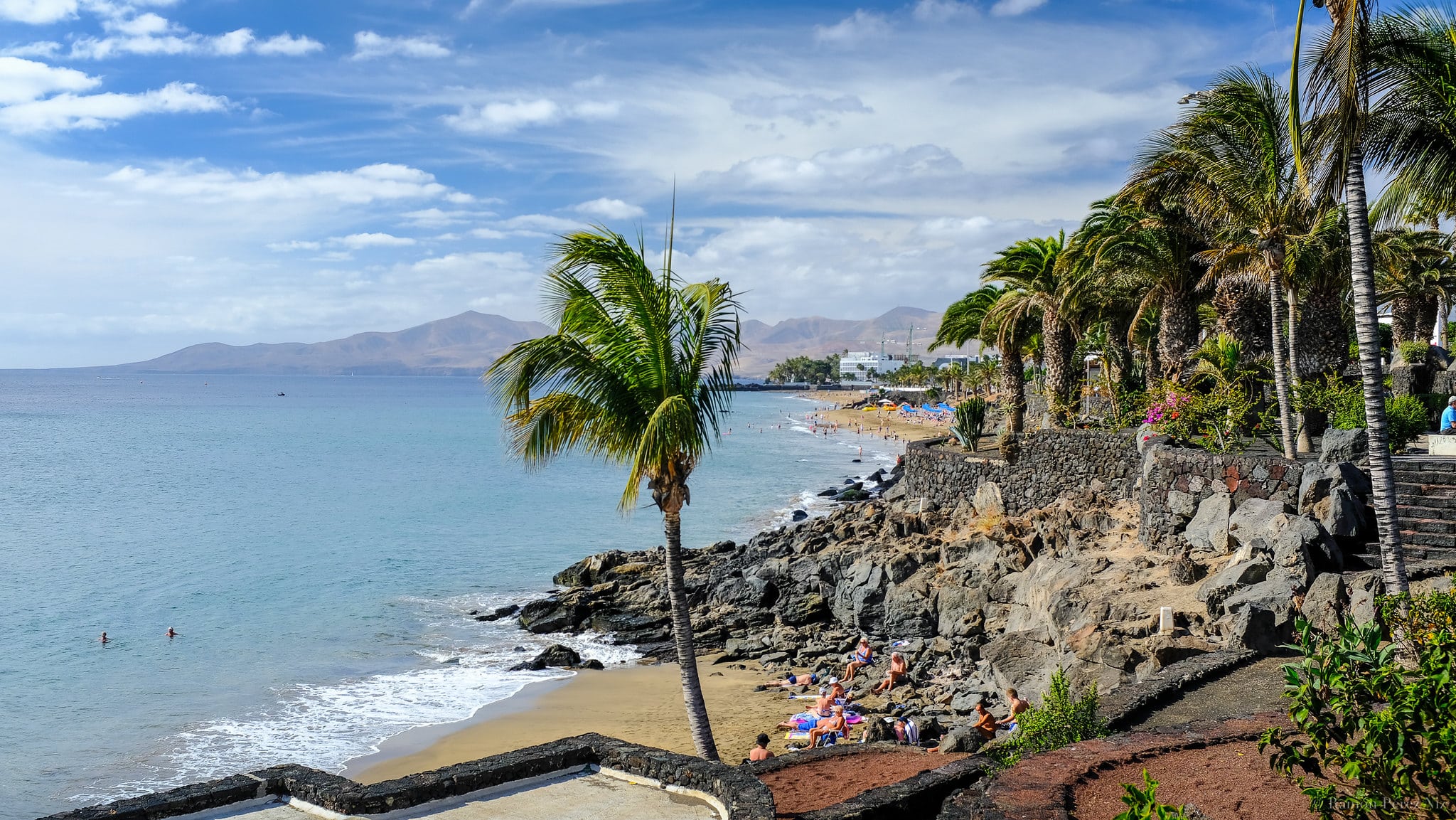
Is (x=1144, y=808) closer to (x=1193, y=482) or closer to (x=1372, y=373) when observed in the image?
(x=1372, y=373)

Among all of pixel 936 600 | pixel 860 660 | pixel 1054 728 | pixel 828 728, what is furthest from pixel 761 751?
pixel 936 600

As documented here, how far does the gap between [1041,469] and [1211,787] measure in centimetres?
1746

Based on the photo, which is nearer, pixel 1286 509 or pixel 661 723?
pixel 1286 509

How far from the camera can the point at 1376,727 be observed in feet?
15.6

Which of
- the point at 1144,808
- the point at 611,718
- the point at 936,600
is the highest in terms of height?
the point at 1144,808

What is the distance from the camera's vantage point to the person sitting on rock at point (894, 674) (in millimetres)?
17844

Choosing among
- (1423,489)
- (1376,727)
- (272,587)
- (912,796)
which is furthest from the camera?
(272,587)

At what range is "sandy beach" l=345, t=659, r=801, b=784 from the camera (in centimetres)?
1702

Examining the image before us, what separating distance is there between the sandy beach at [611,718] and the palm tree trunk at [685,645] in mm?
6261

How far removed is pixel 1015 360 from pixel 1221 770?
2298 centimetres

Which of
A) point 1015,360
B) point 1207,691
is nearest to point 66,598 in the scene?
point 1015,360

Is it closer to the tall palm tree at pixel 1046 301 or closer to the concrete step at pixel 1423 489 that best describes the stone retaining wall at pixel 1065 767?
the concrete step at pixel 1423 489

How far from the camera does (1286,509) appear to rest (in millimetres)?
14836

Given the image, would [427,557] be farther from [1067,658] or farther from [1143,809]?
[1143,809]
